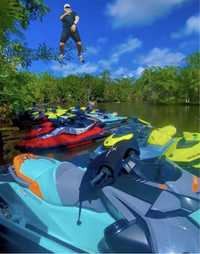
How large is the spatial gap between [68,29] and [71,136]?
611cm

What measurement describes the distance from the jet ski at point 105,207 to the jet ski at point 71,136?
575 cm

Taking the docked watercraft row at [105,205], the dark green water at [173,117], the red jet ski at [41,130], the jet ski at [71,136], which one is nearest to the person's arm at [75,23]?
the docked watercraft row at [105,205]

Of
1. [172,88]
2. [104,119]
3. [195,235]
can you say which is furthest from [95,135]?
[172,88]

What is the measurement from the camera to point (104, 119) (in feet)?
40.0

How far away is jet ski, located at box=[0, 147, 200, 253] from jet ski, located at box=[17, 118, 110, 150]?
575 cm

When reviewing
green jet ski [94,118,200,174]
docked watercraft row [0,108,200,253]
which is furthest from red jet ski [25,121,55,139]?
docked watercraft row [0,108,200,253]

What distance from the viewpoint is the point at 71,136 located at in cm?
945

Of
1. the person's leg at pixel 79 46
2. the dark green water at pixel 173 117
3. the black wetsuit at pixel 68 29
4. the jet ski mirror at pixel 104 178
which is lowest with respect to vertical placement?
the dark green water at pixel 173 117

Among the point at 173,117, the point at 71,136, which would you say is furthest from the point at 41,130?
the point at 173,117

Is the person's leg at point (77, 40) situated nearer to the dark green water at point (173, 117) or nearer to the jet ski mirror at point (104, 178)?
the jet ski mirror at point (104, 178)

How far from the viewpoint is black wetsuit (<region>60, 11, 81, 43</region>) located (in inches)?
134

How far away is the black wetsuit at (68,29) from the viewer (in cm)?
341

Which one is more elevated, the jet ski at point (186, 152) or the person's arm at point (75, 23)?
the person's arm at point (75, 23)

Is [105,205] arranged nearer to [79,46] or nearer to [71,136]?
[79,46]
